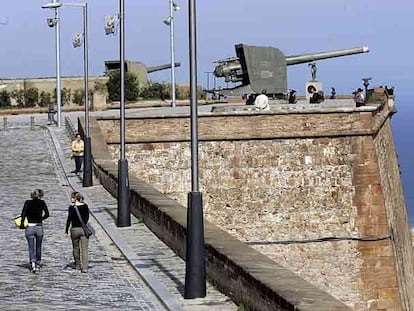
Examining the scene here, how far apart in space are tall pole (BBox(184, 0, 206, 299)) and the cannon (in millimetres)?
24889

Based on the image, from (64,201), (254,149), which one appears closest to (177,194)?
(254,149)

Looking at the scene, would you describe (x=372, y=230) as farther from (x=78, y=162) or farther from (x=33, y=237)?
(x=33, y=237)

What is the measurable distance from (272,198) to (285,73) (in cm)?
874

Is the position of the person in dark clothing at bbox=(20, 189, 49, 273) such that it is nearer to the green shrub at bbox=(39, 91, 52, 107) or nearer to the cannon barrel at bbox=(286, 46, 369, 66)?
Result: the cannon barrel at bbox=(286, 46, 369, 66)

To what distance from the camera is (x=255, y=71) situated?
37.9 m

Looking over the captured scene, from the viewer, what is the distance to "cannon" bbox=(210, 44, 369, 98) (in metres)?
37.9

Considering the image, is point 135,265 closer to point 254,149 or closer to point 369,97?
point 254,149

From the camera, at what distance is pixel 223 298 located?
12352 millimetres

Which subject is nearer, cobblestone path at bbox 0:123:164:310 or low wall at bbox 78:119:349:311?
low wall at bbox 78:119:349:311

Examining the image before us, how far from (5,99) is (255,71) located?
24889 millimetres

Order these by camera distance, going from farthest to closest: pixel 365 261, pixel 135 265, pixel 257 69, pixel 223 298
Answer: pixel 257 69, pixel 365 261, pixel 135 265, pixel 223 298

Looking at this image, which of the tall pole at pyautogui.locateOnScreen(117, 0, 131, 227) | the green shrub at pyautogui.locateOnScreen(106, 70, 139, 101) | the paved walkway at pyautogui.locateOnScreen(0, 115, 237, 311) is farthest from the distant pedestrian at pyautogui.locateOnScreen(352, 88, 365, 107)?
the green shrub at pyautogui.locateOnScreen(106, 70, 139, 101)

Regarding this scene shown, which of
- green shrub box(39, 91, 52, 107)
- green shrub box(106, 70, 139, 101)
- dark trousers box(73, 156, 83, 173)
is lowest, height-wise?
dark trousers box(73, 156, 83, 173)

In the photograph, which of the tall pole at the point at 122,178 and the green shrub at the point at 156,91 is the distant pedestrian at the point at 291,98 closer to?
the tall pole at the point at 122,178
